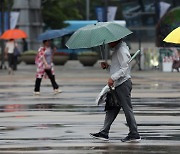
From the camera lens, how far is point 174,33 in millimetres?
14625

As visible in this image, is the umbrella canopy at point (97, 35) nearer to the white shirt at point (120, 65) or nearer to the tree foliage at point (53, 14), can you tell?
the white shirt at point (120, 65)

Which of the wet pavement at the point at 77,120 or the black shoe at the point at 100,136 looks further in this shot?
the black shoe at the point at 100,136

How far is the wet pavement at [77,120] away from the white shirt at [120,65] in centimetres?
106

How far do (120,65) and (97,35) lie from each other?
0.66m

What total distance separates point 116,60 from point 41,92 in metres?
12.2

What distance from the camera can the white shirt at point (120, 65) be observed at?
13.9 m

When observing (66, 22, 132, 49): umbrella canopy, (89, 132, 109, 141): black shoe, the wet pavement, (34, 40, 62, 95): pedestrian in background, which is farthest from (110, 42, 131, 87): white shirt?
(34, 40, 62, 95): pedestrian in background

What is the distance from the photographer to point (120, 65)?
14.0 metres

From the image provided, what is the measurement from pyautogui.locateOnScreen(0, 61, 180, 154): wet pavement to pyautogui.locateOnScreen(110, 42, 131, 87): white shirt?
41.6 inches

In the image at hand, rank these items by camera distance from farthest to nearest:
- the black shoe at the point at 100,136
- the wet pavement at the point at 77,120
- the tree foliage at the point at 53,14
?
1. the tree foliage at the point at 53,14
2. the black shoe at the point at 100,136
3. the wet pavement at the point at 77,120

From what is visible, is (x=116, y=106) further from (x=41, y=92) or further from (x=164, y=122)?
(x=41, y=92)

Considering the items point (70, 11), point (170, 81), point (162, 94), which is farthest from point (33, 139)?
point (70, 11)

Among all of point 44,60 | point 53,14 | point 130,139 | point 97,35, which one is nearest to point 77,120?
point 130,139

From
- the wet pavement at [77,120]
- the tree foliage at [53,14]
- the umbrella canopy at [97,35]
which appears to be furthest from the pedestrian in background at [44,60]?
the tree foliage at [53,14]
